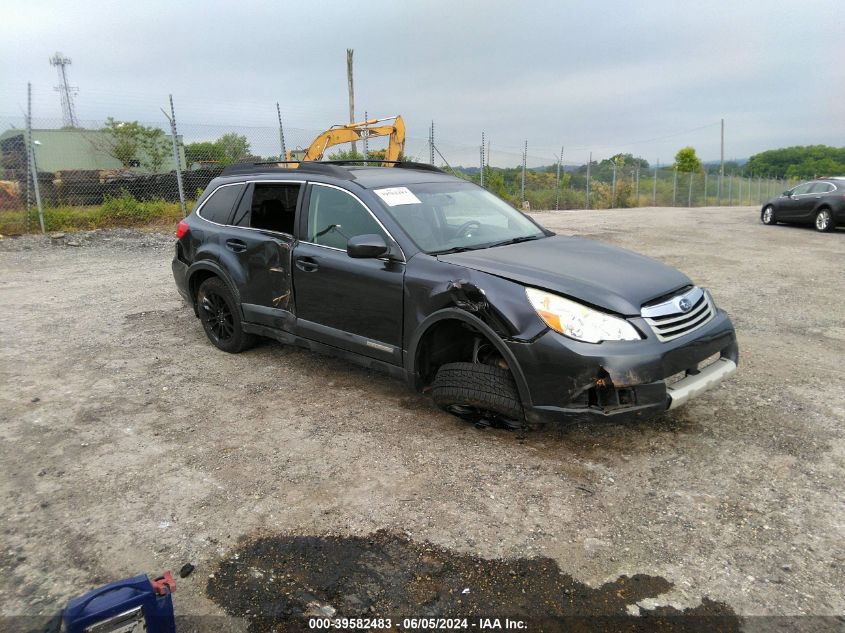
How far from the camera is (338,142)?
487 inches

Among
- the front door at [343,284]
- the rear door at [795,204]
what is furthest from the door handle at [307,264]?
the rear door at [795,204]

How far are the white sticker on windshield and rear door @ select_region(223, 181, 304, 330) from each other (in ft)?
2.50

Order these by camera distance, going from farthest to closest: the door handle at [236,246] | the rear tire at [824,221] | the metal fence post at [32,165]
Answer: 1. the rear tire at [824,221]
2. the metal fence post at [32,165]
3. the door handle at [236,246]

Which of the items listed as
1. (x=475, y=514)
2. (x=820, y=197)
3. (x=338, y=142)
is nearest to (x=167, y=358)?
(x=475, y=514)

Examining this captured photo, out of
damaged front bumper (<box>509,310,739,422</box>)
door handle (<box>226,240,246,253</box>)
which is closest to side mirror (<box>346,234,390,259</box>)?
damaged front bumper (<box>509,310,739,422</box>)

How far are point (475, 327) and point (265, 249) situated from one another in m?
2.07

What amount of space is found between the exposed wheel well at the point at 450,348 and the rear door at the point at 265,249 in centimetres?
131

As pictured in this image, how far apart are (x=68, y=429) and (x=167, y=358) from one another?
1421 millimetres

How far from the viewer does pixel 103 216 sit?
1373cm

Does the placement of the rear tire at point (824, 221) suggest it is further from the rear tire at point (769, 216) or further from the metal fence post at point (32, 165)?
the metal fence post at point (32, 165)

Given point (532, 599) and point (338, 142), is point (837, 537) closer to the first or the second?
point (532, 599)

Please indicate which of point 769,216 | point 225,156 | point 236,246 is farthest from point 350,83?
point 236,246

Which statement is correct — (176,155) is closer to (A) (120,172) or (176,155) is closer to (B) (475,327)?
(A) (120,172)

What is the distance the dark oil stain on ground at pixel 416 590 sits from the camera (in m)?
2.34
